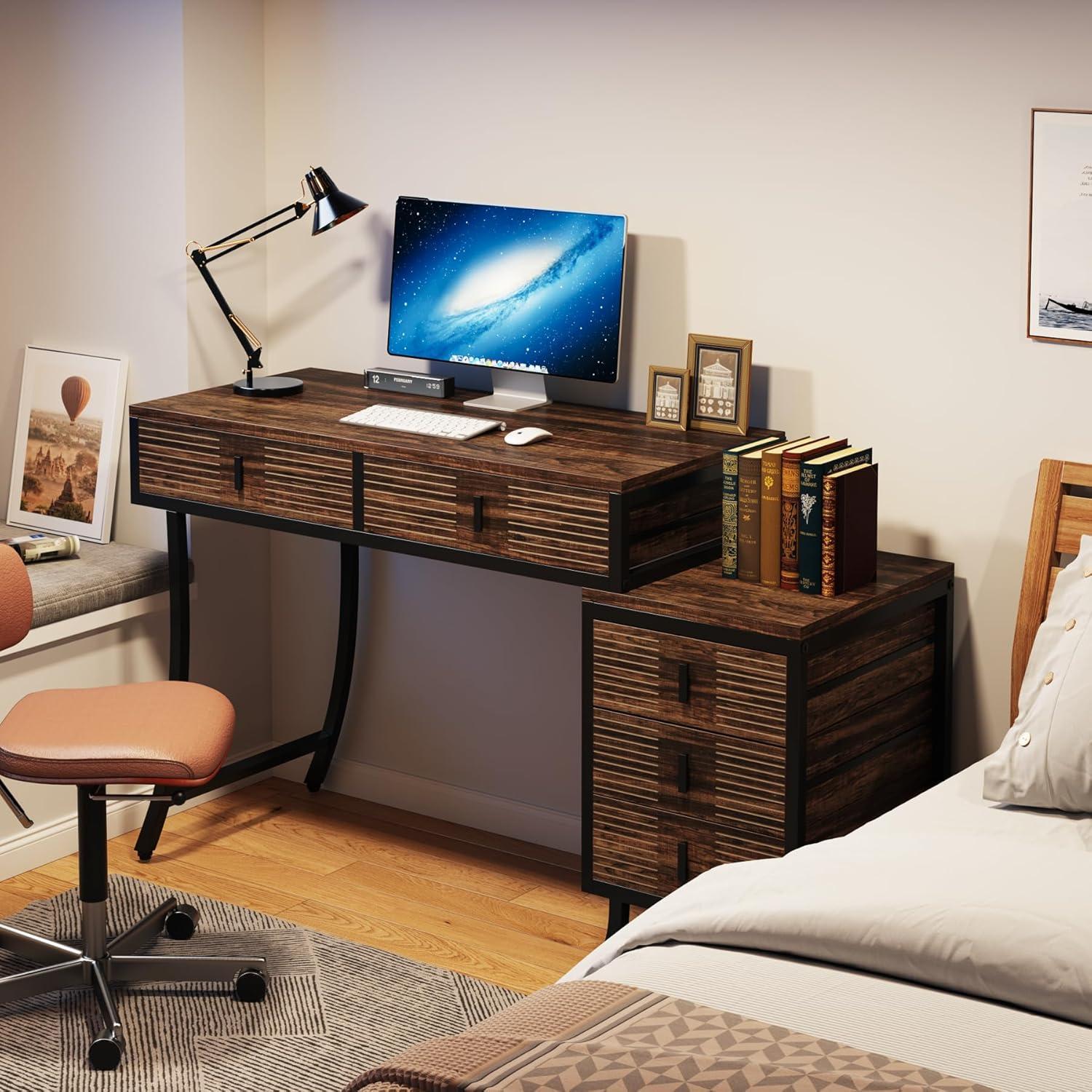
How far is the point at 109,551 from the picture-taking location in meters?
3.69

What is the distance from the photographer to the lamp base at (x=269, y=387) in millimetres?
3432

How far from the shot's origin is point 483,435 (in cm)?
303

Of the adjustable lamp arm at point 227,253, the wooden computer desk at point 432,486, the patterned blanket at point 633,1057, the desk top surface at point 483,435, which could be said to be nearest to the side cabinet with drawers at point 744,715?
the wooden computer desk at point 432,486

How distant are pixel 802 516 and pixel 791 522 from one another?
0.02m

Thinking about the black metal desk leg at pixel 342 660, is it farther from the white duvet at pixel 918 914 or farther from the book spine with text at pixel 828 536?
the white duvet at pixel 918 914

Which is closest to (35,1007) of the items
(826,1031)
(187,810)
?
(187,810)

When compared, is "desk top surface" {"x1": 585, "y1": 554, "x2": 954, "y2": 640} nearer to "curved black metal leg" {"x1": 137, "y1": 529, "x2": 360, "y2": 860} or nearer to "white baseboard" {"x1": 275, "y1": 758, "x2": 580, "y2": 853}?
"white baseboard" {"x1": 275, "y1": 758, "x2": 580, "y2": 853}

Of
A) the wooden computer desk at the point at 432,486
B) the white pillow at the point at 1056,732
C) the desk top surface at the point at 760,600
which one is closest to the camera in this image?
the white pillow at the point at 1056,732

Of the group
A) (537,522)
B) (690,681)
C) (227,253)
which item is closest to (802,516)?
(690,681)

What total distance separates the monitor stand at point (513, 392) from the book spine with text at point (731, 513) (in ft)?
2.03

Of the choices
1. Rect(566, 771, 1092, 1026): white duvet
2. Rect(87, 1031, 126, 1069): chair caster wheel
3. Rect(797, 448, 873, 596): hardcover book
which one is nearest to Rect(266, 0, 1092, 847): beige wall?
Rect(797, 448, 873, 596): hardcover book

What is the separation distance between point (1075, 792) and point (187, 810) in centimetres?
222

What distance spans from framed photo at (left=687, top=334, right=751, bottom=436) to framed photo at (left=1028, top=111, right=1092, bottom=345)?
53 centimetres

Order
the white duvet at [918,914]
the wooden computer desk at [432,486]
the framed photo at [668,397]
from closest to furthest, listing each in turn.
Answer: the white duvet at [918,914], the wooden computer desk at [432,486], the framed photo at [668,397]
